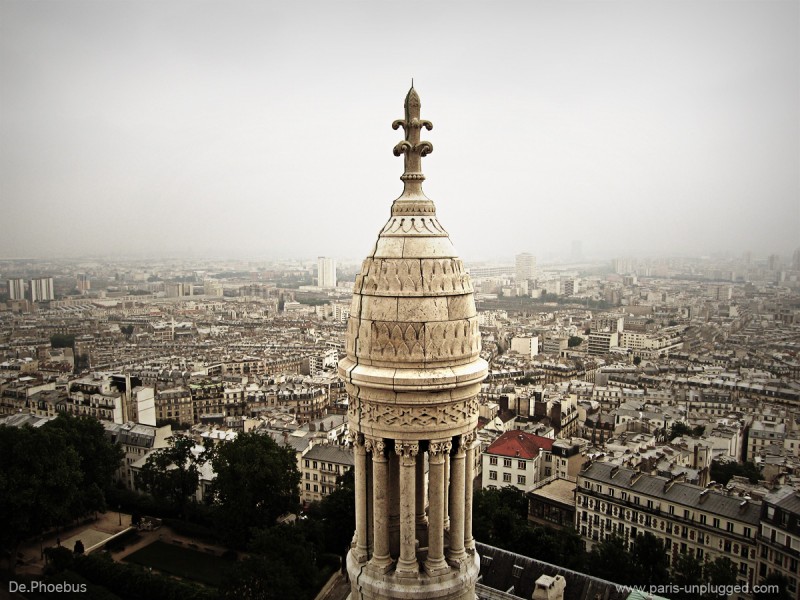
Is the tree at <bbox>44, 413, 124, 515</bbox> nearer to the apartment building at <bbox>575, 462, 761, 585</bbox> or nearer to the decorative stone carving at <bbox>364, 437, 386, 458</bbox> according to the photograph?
the apartment building at <bbox>575, 462, 761, 585</bbox>

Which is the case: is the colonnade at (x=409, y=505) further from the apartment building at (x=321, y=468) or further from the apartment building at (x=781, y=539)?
the apartment building at (x=321, y=468)

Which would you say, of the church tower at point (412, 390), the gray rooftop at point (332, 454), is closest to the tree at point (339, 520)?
the gray rooftop at point (332, 454)

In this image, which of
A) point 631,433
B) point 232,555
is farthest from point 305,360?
point 232,555

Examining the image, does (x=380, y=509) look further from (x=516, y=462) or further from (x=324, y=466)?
(x=516, y=462)

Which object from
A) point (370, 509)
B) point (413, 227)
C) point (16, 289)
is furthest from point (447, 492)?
point (16, 289)

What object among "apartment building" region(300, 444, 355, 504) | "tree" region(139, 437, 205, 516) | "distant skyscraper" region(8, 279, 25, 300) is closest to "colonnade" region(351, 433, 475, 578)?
"apartment building" region(300, 444, 355, 504)

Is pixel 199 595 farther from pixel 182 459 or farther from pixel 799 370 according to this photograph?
pixel 799 370
